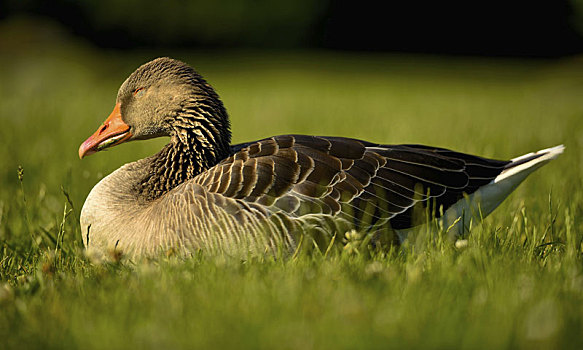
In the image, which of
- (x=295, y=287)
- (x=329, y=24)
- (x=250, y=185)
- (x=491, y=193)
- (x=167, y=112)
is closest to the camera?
(x=295, y=287)

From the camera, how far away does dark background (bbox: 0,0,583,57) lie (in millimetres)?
34312

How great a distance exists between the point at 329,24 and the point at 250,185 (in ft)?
108

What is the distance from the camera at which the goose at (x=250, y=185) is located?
13.0 ft

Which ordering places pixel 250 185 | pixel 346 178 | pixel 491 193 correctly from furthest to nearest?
pixel 491 193 → pixel 346 178 → pixel 250 185

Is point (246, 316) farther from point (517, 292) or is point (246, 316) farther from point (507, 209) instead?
point (507, 209)

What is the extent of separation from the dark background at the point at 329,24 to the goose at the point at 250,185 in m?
31.1

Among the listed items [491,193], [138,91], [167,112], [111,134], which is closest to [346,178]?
[491,193]

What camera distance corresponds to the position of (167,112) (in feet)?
15.3

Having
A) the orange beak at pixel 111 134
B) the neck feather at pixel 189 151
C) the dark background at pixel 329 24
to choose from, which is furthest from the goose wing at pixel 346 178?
the dark background at pixel 329 24

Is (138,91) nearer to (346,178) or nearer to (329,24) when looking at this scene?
(346,178)

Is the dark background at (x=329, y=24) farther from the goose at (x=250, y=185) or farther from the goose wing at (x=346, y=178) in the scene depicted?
the goose wing at (x=346, y=178)

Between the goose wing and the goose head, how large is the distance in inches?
14.8

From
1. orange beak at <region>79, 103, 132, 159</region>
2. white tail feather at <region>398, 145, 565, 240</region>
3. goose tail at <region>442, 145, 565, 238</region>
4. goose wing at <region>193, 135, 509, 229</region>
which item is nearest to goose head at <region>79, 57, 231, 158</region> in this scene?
orange beak at <region>79, 103, 132, 159</region>

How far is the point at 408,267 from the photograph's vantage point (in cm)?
347
